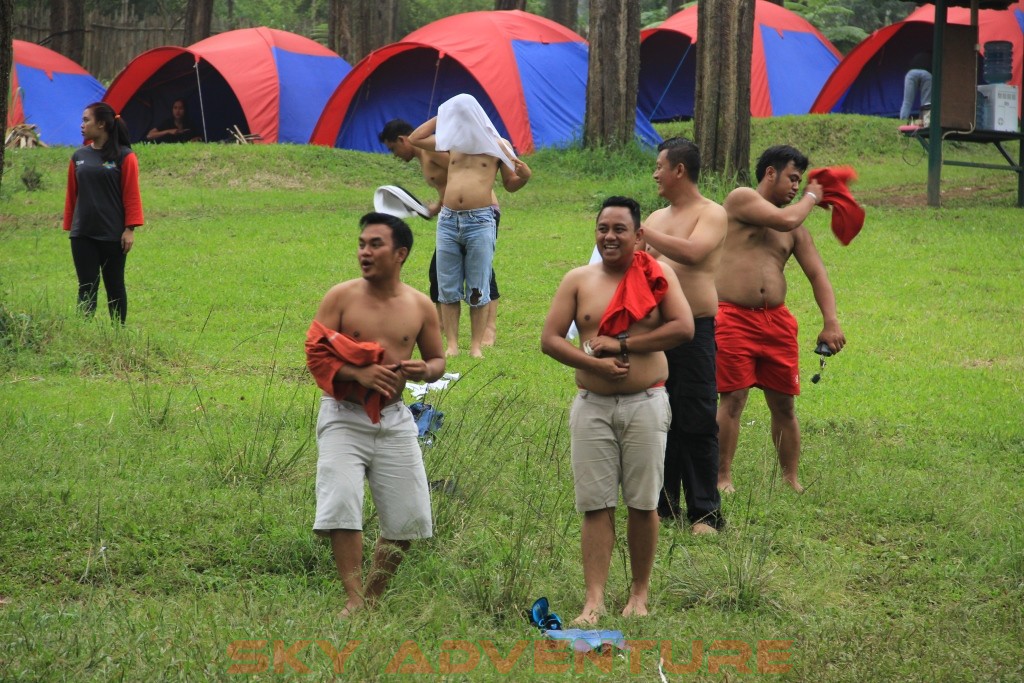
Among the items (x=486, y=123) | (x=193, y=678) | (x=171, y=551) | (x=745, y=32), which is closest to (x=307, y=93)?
(x=745, y=32)

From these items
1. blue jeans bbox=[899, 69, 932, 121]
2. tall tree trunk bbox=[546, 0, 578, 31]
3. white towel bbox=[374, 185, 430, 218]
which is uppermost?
tall tree trunk bbox=[546, 0, 578, 31]

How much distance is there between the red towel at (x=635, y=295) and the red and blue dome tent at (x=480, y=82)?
1561 centimetres

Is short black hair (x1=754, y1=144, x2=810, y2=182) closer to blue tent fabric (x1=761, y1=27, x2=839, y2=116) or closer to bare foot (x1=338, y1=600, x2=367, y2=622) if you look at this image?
bare foot (x1=338, y1=600, x2=367, y2=622)

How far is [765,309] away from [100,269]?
5.37 m

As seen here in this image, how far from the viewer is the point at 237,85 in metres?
22.1

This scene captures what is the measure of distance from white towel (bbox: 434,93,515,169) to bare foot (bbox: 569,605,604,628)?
5.10 meters

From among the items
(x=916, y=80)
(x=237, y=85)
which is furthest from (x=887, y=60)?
(x=237, y=85)

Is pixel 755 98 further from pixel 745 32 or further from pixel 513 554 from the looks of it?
pixel 513 554

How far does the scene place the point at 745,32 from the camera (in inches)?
587

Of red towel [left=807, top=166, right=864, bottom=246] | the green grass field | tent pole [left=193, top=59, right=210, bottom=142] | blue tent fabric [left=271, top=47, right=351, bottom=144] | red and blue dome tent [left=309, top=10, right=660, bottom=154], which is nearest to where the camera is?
the green grass field

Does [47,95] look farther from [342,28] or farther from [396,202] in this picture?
[396,202]

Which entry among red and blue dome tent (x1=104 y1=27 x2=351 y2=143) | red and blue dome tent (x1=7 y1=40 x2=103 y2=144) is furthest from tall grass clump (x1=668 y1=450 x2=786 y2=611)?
red and blue dome tent (x1=7 y1=40 x2=103 y2=144)

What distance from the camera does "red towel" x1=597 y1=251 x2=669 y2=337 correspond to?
4.66 metres

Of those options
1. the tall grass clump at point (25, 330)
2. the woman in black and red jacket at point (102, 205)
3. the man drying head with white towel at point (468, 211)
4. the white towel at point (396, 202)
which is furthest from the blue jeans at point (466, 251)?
the tall grass clump at point (25, 330)
